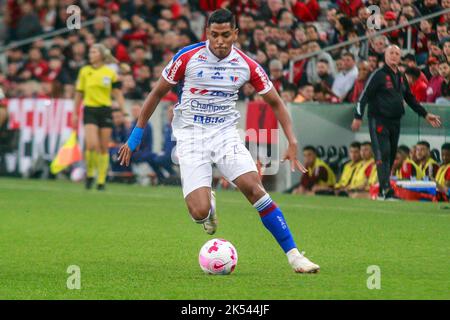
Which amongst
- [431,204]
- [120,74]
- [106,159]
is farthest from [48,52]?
[431,204]

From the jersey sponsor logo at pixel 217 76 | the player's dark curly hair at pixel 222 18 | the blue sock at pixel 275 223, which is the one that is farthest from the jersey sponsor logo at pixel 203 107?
the blue sock at pixel 275 223

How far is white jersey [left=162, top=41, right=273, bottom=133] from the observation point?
990 centimetres

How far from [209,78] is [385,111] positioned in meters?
7.96

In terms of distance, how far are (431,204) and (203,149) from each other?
24.4 ft

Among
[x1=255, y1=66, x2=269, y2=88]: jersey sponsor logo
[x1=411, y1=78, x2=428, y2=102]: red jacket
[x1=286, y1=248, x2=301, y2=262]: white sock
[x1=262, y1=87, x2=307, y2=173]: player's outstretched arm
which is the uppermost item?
[x1=411, y1=78, x2=428, y2=102]: red jacket

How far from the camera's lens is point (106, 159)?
1997 centimetres

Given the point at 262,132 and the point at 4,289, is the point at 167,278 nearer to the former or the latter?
the point at 4,289

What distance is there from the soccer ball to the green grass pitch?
141 mm

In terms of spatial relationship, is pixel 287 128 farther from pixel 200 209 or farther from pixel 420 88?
pixel 420 88

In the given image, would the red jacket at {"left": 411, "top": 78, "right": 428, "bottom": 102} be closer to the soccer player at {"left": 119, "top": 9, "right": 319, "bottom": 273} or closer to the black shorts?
the black shorts

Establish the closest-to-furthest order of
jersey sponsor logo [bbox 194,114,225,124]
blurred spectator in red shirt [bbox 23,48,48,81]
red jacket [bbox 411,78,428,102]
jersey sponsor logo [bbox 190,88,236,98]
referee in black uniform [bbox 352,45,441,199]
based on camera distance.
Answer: jersey sponsor logo [bbox 190,88,236,98], jersey sponsor logo [bbox 194,114,225,124], referee in black uniform [bbox 352,45,441,199], red jacket [bbox 411,78,428,102], blurred spectator in red shirt [bbox 23,48,48,81]

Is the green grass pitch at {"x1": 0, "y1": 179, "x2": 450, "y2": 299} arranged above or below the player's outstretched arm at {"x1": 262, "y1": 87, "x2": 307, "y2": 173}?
below

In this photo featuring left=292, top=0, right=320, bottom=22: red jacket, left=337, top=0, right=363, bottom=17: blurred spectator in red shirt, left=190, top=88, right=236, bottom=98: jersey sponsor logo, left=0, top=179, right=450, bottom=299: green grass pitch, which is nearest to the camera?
left=0, top=179, right=450, bottom=299: green grass pitch

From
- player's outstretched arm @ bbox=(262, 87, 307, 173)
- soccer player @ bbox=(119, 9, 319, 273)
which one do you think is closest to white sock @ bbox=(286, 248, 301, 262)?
soccer player @ bbox=(119, 9, 319, 273)
